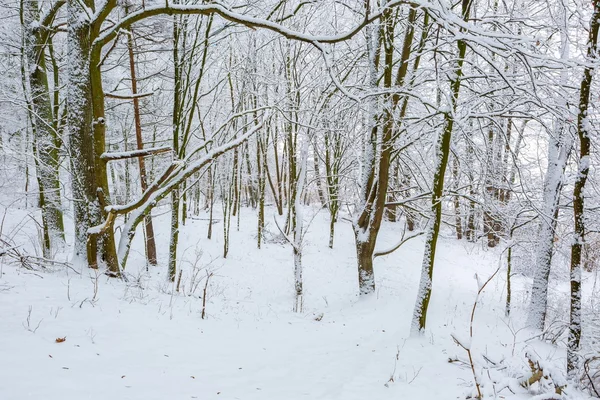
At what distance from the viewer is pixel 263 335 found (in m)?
4.77

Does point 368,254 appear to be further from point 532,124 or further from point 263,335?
point 532,124

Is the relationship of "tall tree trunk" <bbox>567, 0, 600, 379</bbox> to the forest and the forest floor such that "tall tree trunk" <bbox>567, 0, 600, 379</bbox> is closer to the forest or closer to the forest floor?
the forest

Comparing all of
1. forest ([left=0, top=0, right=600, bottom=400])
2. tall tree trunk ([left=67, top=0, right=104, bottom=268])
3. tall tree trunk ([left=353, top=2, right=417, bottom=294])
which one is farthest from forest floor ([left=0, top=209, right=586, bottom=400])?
tall tree trunk ([left=353, top=2, right=417, bottom=294])

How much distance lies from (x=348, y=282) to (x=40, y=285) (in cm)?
982

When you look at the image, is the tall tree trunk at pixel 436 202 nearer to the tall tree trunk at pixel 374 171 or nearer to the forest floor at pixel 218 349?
the forest floor at pixel 218 349

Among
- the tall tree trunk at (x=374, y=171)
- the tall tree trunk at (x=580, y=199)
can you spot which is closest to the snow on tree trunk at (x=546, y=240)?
the tall tree trunk at (x=374, y=171)

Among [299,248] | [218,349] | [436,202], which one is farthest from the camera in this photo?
[299,248]

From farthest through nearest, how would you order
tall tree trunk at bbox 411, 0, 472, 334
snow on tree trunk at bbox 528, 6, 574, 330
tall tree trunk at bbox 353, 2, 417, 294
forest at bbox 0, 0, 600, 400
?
snow on tree trunk at bbox 528, 6, 574, 330, tall tree trunk at bbox 353, 2, 417, 294, tall tree trunk at bbox 411, 0, 472, 334, forest at bbox 0, 0, 600, 400

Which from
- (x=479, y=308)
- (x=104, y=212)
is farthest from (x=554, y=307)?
(x=104, y=212)

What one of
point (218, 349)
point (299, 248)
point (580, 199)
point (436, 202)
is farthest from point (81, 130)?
point (580, 199)

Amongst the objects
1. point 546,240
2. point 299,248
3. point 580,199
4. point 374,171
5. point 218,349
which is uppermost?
point 374,171

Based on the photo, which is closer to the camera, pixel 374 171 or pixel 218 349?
pixel 218 349

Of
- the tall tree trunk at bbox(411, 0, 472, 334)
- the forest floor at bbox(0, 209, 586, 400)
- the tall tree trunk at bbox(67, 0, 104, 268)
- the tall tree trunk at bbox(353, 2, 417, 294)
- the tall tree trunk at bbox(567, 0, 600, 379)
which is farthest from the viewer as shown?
the tall tree trunk at bbox(353, 2, 417, 294)

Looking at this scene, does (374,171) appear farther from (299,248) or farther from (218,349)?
(218,349)
